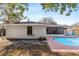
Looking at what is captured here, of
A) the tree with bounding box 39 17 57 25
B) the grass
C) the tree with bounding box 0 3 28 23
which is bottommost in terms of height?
the grass

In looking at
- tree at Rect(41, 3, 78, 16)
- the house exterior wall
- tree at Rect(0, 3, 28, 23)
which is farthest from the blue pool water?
tree at Rect(0, 3, 28, 23)

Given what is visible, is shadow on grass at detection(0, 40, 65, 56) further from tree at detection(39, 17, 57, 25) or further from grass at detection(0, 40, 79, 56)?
tree at detection(39, 17, 57, 25)

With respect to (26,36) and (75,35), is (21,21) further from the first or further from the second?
(75,35)

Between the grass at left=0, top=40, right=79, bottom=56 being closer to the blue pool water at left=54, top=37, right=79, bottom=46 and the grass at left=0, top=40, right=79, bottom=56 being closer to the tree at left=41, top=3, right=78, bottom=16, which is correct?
the blue pool water at left=54, top=37, right=79, bottom=46

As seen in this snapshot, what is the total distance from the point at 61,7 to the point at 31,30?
1.88 feet

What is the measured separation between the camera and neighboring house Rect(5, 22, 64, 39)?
5.21 meters

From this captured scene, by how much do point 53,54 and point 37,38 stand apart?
0.35 m

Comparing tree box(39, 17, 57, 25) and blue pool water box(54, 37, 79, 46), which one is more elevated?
tree box(39, 17, 57, 25)

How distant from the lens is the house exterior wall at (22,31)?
205 inches

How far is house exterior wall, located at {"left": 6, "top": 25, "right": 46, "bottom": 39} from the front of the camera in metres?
5.21

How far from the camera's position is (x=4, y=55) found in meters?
5.25

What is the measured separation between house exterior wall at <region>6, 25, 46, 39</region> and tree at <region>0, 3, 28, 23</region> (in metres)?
0.11

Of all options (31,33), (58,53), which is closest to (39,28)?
(31,33)

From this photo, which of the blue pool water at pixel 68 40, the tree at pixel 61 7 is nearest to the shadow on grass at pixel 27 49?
the blue pool water at pixel 68 40
